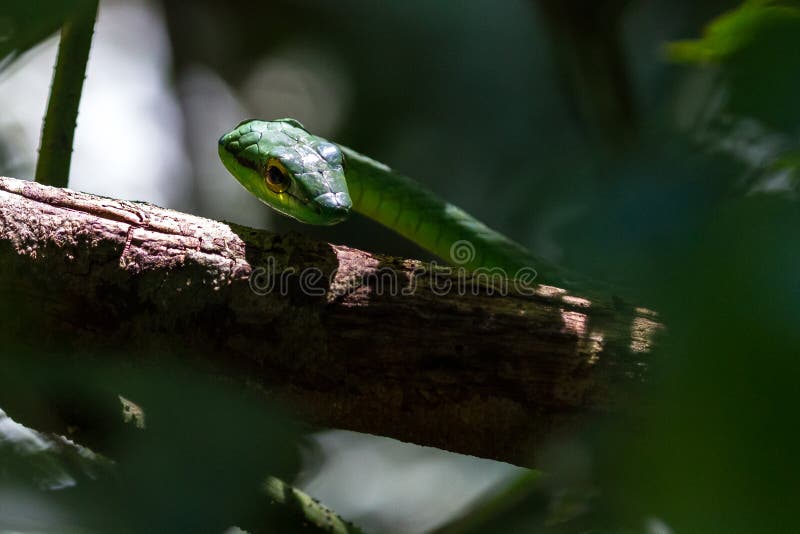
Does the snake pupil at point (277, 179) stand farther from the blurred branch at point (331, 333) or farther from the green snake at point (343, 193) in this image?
the blurred branch at point (331, 333)

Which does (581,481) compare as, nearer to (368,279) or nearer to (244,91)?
(368,279)

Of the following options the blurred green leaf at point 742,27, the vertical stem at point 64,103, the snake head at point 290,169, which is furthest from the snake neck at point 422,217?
the blurred green leaf at point 742,27

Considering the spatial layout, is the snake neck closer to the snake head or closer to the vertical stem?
the snake head

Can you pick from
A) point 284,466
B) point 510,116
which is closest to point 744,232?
point 284,466

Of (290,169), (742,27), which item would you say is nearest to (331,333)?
(290,169)

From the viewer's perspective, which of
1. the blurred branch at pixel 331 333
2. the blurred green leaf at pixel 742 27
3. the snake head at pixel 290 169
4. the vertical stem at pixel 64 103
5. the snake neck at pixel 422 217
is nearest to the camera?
the blurred green leaf at pixel 742 27

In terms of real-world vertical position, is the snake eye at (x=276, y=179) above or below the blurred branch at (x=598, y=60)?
below

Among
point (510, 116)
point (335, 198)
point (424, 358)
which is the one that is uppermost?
point (510, 116)
